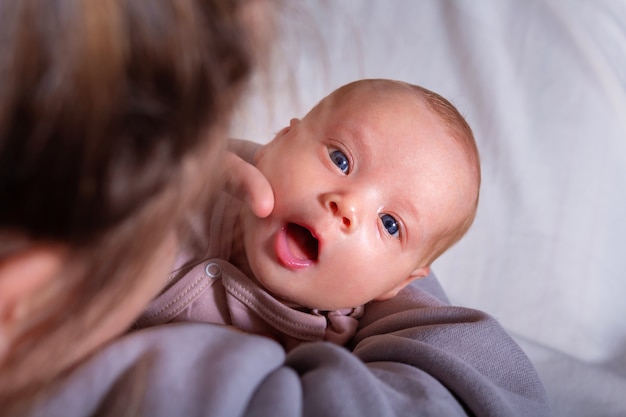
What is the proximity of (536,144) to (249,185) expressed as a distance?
0.67 m

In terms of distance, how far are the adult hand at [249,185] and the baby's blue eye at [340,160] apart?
0.25 ft

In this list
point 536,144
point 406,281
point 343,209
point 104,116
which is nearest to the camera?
point 104,116

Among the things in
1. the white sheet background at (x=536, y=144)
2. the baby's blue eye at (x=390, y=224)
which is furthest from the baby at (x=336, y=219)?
the white sheet background at (x=536, y=144)

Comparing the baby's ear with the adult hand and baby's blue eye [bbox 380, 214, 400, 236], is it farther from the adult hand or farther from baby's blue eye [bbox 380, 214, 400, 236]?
the adult hand

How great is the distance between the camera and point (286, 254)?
74 cm

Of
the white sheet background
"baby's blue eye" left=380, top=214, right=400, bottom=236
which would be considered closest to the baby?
"baby's blue eye" left=380, top=214, right=400, bottom=236

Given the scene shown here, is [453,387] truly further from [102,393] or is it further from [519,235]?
[519,235]

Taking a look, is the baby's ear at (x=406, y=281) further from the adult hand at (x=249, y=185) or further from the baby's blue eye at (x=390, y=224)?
the adult hand at (x=249, y=185)

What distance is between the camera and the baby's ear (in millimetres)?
872

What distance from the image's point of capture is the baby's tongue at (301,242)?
745 mm

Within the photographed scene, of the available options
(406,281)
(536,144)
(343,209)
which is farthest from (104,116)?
(536,144)

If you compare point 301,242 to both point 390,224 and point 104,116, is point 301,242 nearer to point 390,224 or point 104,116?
point 390,224

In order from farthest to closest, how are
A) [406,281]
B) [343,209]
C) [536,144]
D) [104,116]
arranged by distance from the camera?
[536,144] → [406,281] → [343,209] → [104,116]

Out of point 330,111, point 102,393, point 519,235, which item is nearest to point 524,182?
point 519,235
